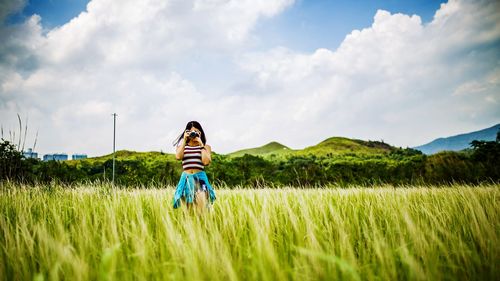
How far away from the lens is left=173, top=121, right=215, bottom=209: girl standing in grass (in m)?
2.84

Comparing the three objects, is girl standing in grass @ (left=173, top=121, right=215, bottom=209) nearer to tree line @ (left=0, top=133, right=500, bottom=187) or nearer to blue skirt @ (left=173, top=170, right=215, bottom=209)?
blue skirt @ (left=173, top=170, right=215, bottom=209)

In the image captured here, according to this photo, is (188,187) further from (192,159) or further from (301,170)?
(301,170)

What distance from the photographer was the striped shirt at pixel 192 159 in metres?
3.12

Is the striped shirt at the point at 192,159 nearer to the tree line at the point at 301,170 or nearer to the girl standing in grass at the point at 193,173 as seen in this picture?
the girl standing in grass at the point at 193,173

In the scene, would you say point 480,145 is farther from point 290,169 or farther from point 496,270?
point 496,270

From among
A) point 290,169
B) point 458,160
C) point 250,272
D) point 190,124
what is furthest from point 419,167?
point 250,272

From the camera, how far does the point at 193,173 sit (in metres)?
3.08

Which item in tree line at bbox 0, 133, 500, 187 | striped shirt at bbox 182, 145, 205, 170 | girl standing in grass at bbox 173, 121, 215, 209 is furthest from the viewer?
tree line at bbox 0, 133, 500, 187

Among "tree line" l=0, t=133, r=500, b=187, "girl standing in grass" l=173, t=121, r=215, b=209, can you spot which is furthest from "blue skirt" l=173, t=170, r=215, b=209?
"tree line" l=0, t=133, r=500, b=187

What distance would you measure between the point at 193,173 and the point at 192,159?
0.58 feet

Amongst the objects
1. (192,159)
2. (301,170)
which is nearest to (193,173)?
(192,159)

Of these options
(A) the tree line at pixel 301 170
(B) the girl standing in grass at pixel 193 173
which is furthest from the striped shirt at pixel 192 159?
(A) the tree line at pixel 301 170

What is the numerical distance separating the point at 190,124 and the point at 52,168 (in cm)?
860

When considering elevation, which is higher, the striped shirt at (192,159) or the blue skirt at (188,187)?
the striped shirt at (192,159)
